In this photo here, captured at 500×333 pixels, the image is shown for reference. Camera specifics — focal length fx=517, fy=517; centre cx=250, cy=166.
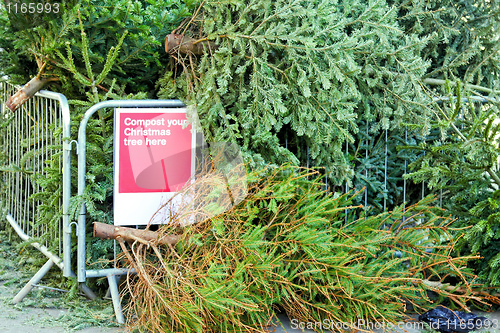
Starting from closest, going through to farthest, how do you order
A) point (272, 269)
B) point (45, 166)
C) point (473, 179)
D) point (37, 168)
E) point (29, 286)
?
point (272, 269) → point (473, 179) → point (29, 286) → point (45, 166) → point (37, 168)

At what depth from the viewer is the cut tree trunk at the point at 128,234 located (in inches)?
153

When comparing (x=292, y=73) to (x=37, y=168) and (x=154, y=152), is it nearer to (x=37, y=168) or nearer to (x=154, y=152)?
(x=154, y=152)

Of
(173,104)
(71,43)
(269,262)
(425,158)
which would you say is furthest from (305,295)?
(71,43)

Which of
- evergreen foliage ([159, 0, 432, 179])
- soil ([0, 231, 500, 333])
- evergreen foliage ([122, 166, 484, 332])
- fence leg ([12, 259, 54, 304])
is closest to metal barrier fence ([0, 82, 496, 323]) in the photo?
fence leg ([12, 259, 54, 304])

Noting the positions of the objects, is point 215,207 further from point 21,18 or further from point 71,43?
point 21,18

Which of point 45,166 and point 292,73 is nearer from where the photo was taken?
point 292,73

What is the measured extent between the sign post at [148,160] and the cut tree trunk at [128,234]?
0.17 metres

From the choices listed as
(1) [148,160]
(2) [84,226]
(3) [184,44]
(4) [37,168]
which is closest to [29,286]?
(2) [84,226]

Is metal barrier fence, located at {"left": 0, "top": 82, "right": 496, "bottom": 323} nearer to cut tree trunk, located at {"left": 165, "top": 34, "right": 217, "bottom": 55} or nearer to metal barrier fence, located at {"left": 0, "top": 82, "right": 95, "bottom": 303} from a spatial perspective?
metal barrier fence, located at {"left": 0, "top": 82, "right": 95, "bottom": 303}

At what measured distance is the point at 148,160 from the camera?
418cm

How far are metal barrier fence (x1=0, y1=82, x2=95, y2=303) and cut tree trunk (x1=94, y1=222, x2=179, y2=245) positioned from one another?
1.18 ft

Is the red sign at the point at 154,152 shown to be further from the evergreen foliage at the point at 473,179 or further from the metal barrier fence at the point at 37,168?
the evergreen foliage at the point at 473,179

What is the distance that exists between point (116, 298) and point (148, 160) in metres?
1.12

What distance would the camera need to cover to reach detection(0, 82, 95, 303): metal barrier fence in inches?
164
